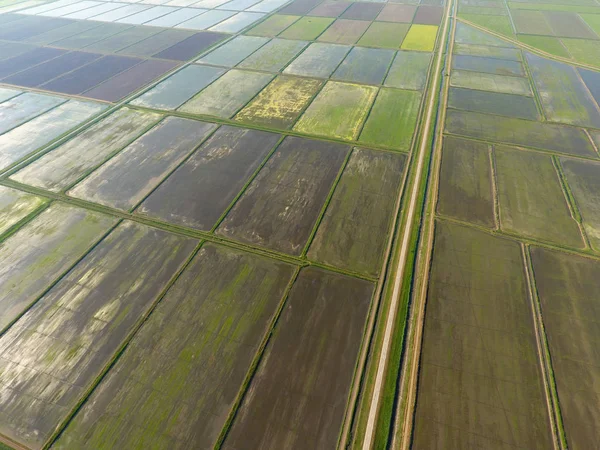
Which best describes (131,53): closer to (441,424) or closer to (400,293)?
(400,293)

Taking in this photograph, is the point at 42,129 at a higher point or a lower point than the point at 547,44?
lower

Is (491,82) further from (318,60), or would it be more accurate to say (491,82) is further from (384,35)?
(318,60)

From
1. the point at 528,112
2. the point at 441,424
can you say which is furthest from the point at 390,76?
the point at 441,424

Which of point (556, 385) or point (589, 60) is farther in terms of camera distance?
point (589, 60)

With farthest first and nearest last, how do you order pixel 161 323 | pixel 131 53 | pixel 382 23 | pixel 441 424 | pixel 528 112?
pixel 382 23, pixel 131 53, pixel 528 112, pixel 161 323, pixel 441 424

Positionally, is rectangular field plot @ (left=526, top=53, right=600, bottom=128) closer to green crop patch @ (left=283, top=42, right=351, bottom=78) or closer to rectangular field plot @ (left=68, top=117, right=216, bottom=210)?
green crop patch @ (left=283, top=42, right=351, bottom=78)

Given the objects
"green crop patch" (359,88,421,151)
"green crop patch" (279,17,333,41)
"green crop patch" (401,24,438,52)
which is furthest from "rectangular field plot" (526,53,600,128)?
"green crop patch" (279,17,333,41)

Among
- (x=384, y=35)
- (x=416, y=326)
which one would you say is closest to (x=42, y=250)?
(x=416, y=326)
